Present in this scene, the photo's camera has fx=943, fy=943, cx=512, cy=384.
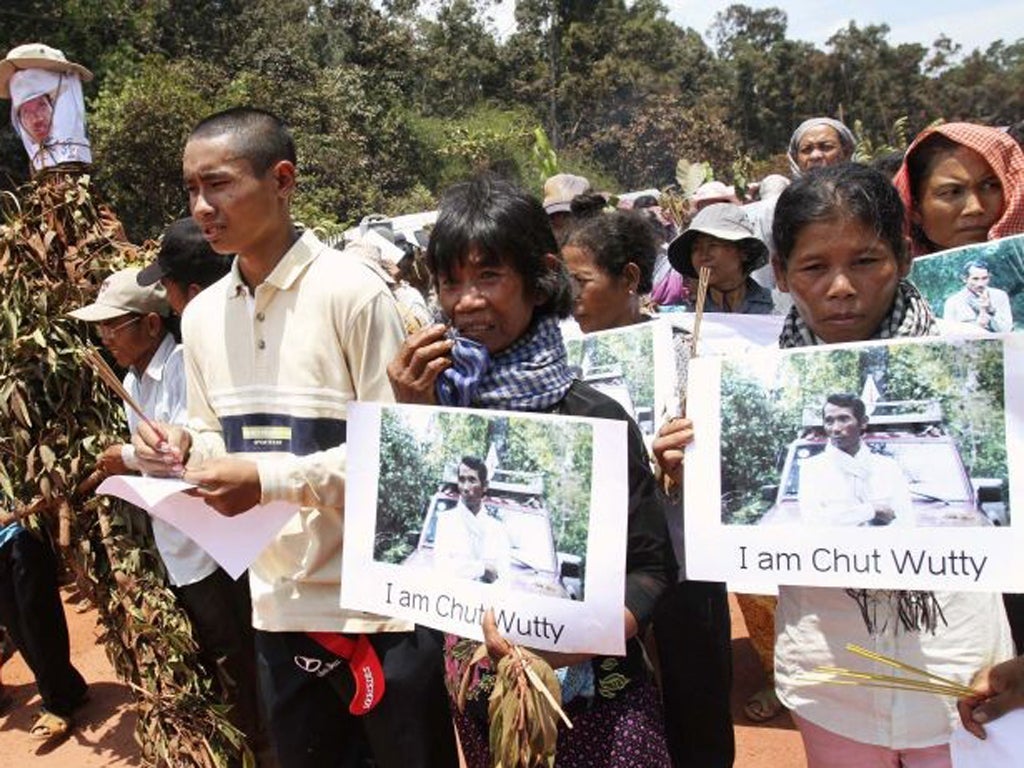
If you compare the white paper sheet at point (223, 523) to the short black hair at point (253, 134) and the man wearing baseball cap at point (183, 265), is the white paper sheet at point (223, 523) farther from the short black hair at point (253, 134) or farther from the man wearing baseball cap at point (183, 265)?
the man wearing baseball cap at point (183, 265)

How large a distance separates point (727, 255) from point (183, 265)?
6.13ft

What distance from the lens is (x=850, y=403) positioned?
1507mm

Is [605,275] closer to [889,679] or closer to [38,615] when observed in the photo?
[889,679]

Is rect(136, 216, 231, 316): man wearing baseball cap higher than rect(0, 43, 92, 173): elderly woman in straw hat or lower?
lower

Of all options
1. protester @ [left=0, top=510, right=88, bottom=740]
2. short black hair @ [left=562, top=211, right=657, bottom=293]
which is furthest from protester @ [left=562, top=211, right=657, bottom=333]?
protester @ [left=0, top=510, right=88, bottom=740]

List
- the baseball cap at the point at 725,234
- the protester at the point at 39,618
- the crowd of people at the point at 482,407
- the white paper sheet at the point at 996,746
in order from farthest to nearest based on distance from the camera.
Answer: the protester at the point at 39,618 < the baseball cap at the point at 725,234 < the crowd of people at the point at 482,407 < the white paper sheet at the point at 996,746

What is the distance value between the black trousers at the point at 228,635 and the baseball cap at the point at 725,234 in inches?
76.9

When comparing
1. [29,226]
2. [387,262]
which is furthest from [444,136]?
[29,226]

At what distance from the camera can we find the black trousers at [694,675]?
271 centimetres

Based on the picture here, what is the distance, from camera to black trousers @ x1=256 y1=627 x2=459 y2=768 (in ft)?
6.88

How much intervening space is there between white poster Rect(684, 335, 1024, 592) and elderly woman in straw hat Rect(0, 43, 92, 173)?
115 inches

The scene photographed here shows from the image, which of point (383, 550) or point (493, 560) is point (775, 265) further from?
point (383, 550)

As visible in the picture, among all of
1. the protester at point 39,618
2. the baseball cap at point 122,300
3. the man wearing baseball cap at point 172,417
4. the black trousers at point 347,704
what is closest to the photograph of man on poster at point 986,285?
the black trousers at point 347,704

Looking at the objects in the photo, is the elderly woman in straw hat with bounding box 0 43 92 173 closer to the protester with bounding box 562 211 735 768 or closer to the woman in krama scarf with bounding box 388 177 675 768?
the protester with bounding box 562 211 735 768
